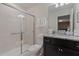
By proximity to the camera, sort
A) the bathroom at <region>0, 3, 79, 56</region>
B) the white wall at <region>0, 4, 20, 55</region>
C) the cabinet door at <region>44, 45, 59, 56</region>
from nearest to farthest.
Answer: the white wall at <region>0, 4, 20, 55</region> → the bathroom at <region>0, 3, 79, 56</region> → the cabinet door at <region>44, 45, 59, 56</region>

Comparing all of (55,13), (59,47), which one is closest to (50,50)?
(59,47)

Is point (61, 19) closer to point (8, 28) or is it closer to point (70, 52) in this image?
point (70, 52)

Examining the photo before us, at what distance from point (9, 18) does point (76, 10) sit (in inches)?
51.3

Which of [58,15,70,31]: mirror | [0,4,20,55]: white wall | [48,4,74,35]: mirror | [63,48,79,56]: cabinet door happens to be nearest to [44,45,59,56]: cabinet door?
[63,48,79,56]: cabinet door

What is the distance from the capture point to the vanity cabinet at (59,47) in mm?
1770

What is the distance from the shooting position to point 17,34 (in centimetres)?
194

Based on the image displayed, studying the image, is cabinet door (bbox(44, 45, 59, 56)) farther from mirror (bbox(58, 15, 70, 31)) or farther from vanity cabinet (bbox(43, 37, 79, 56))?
mirror (bbox(58, 15, 70, 31))

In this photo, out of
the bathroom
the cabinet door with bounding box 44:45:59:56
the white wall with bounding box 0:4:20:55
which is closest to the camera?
the white wall with bounding box 0:4:20:55

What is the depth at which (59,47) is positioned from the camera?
6.39 ft

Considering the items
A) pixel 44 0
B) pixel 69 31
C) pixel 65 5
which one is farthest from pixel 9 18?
pixel 69 31

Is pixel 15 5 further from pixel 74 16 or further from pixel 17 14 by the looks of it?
pixel 74 16

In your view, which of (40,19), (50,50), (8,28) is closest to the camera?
(8,28)

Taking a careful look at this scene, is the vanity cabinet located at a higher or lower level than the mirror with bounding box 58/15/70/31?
lower

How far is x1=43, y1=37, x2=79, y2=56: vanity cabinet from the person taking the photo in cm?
177
